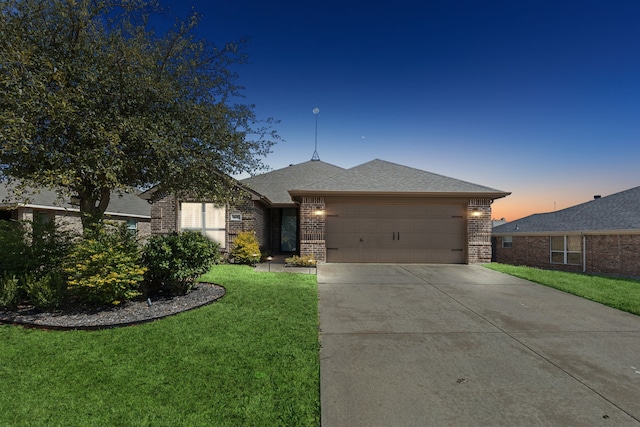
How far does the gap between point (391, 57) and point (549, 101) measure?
756cm

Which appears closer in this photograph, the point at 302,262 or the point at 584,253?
the point at 302,262

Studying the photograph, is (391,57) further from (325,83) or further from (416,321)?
(416,321)

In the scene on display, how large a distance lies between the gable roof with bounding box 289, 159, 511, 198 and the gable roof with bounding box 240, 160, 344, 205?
357cm

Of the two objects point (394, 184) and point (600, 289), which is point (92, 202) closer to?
point (394, 184)

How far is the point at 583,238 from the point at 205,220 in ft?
62.1

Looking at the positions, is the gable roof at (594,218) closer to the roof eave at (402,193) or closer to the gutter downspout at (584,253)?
the gutter downspout at (584,253)

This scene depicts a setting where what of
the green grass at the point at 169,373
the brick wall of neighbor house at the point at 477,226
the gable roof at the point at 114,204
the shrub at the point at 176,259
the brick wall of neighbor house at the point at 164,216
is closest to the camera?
the green grass at the point at 169,373

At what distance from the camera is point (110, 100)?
550 cm

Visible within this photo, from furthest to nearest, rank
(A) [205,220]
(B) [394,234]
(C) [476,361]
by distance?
1. (A) [205,220]
2. (B) [394,234]
3. (C) [476,361]

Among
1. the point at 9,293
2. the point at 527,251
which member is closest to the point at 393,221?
the point at 527,251

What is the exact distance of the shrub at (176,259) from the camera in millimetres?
6021

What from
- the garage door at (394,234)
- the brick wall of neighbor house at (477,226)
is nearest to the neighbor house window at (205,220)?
the garage door at (394,234)

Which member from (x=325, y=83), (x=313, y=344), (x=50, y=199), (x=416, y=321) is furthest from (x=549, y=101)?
(x=50, y=199)

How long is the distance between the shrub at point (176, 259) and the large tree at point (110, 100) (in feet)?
4.48
